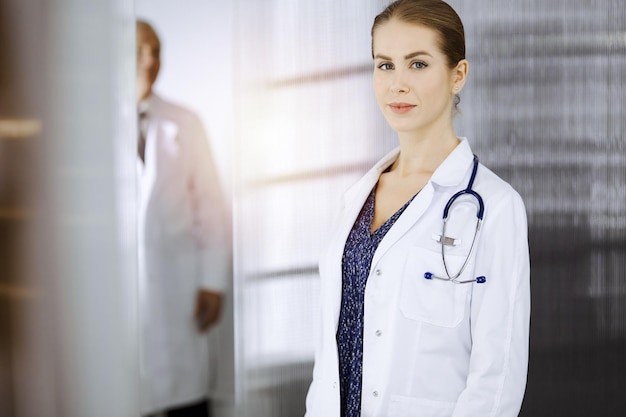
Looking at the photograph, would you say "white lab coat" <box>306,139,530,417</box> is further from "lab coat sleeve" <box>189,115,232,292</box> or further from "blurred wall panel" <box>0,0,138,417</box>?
"blurred wall panel" <box>0,0,138,417</box>

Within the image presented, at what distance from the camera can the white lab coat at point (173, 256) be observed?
1.81 m

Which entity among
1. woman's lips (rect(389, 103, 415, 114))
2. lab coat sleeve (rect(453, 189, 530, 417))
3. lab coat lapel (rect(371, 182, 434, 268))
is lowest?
lab coat sleeve (rect(453, 189, 530, 417))

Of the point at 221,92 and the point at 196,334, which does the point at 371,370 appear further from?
the point at 221,92

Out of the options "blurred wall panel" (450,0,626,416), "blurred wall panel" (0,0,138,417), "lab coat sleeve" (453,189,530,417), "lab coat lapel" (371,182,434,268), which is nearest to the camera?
"lab coat sleeve" (453,189,530,417)

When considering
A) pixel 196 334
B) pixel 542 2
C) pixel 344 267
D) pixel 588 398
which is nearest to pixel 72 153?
pixel 196 334

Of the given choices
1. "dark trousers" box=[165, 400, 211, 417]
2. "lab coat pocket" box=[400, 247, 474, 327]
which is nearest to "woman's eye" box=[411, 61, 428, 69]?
"lab coat pocket" box=[400, 247, 474, 327]

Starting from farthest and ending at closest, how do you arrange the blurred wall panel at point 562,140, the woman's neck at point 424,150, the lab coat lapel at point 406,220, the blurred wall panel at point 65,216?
1. the blurred wall panel at point 65,216
2. the blurred wall panel at point 562,140
3. the woman's neck at point 424,150
4. the lab coat lapel at point 406,220

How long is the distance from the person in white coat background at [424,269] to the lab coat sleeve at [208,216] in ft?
1.22

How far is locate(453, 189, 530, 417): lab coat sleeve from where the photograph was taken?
1.28 metres

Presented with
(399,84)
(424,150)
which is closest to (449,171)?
(424,150)

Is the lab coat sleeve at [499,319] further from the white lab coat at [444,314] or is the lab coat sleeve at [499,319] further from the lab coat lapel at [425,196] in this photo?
the lab coat lapel at [425,196]

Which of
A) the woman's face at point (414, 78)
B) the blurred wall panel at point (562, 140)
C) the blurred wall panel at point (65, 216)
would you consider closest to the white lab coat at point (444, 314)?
the woman's face at point (414, 78)

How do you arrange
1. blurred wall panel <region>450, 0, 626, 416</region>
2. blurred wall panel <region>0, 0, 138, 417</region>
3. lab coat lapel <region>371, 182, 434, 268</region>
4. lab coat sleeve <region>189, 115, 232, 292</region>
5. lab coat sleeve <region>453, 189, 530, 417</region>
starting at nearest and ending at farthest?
lab coat sleeve <region>453, 189, 530, 417</region> < lab coat lapel <region>371, 182, 434, 268</region> < blurred wall panel <region>450, 0, 626, 416</region> < lab coat sleeve <region>189, 115, 232, 292</region> < blurred wall panel <region>0, 0, 138, 417</region>

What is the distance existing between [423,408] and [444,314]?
0.18m
